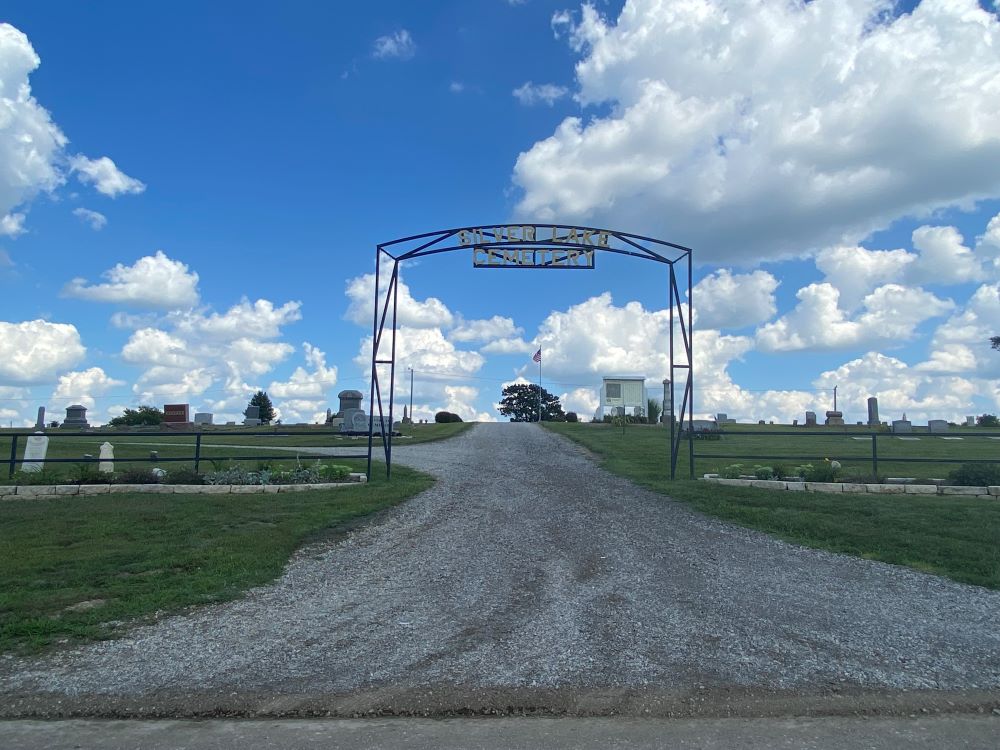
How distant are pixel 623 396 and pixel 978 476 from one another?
119 feet

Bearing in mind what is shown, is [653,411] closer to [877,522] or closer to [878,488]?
[878,488]

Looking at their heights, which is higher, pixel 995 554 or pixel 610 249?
pixel 610 249

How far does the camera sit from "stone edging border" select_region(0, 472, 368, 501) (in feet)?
48.6

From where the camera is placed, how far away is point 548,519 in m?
11.6

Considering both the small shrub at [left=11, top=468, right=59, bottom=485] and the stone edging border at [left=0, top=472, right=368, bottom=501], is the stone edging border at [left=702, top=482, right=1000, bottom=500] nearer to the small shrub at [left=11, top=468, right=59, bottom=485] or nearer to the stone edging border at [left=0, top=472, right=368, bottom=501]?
the stone edging border at [left=0, top=472, right=368, bottom=501]

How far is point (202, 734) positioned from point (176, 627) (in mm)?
2179

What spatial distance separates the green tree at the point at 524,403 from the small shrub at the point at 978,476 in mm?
72869

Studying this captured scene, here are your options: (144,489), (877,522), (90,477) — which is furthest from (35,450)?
(877,522)

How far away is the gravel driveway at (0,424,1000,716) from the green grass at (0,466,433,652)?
0.47 metres

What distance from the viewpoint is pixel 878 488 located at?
1527 centimetres

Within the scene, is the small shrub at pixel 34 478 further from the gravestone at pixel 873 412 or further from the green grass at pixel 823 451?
the gravestone at pixel 873 412

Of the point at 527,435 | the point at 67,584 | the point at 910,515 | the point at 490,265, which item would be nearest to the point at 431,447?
the point at 527,435

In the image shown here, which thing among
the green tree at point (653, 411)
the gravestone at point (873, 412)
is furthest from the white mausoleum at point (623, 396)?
the gravestone at point (873, 412)

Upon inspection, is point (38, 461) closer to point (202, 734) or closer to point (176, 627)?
point (176, 627)
